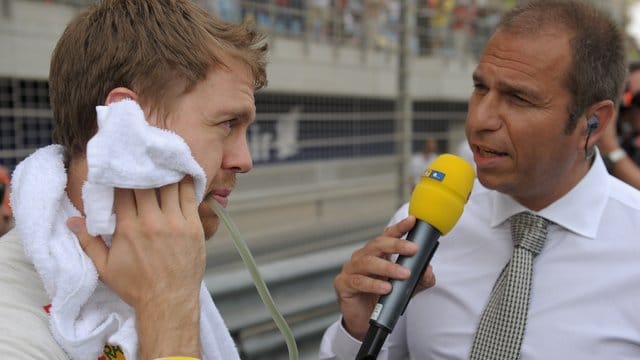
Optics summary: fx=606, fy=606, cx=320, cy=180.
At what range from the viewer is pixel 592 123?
1624 millimetres

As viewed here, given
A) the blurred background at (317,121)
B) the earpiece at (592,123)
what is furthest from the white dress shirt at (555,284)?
the blurred background at (317,121)

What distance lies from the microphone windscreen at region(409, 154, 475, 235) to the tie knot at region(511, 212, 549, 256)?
0.35 m

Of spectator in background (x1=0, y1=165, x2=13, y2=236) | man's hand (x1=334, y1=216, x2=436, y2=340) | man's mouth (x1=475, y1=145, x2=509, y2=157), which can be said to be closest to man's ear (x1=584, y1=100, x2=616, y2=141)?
man's mouth (x1=475, y1=145, x2=509, y2=157)

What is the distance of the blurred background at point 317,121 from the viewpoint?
9.00 feet

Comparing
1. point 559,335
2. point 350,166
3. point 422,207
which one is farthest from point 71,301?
point 350,166

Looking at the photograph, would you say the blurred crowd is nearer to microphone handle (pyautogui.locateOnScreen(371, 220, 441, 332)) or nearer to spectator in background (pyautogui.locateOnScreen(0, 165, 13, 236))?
spectator in background (pyautogui.locateOnScreen(0, 165, 13, 236))

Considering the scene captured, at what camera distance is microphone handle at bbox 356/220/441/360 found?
1.15 m

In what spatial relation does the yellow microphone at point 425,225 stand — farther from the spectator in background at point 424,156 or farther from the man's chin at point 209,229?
the spectator in background at point 424,156

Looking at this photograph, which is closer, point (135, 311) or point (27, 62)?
point (135, 311)

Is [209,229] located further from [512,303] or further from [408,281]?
[512,303]

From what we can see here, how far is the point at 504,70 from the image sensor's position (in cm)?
157

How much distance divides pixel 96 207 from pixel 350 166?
3280mm

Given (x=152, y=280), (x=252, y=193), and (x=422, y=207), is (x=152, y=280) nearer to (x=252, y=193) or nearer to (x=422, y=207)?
(x=422, y=207)

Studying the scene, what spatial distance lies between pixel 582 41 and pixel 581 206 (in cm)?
43
